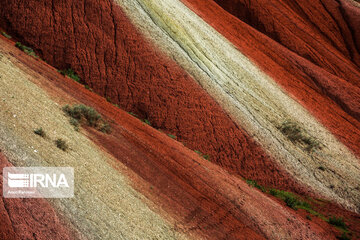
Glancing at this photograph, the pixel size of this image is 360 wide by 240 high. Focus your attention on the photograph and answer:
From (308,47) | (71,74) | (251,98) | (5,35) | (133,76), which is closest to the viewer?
(5,35)

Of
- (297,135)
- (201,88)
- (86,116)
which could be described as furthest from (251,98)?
(86,116)

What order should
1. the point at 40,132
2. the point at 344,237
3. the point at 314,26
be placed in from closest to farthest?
the point at 40,132
the point at 344,237
the point at 314,26

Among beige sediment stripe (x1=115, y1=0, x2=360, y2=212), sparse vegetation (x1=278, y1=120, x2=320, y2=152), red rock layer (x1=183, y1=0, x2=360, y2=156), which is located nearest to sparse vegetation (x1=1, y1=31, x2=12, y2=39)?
beige sediment stripe (x1=115, y1=0, x2=360, y2=212)

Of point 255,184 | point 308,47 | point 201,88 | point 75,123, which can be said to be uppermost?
point 308,47

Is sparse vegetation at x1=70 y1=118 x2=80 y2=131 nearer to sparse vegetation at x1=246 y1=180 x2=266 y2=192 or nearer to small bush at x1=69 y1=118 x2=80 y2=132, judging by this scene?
small bush at x1=69 y1=118 x2=80 y2=132

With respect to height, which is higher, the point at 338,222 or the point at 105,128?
the point at 105,128

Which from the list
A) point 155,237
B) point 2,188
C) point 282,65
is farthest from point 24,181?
point 282,65

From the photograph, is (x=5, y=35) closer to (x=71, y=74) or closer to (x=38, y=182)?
(x=71, y=74)
